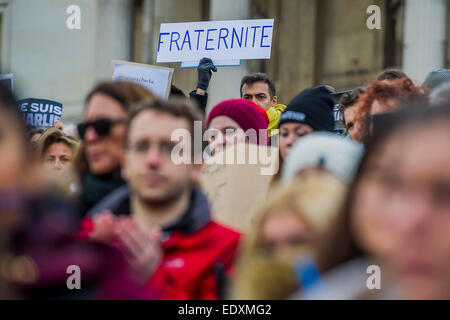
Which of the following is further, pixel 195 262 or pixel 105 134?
pixel 105 134

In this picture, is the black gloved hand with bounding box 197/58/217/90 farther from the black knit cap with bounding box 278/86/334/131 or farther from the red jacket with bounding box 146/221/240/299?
the red jacket with bounding box 146/221/240/299

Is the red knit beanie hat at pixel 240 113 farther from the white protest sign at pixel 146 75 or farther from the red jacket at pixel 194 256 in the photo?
the red jacket at pixel 194 256

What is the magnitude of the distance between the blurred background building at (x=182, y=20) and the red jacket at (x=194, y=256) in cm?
2045

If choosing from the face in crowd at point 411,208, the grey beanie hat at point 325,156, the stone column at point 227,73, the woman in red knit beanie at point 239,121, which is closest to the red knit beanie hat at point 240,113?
the woman in red knit beanie at point 239,121

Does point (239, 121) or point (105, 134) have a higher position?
point (239, 121)

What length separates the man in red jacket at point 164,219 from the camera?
11.5 feet

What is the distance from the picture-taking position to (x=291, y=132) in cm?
489

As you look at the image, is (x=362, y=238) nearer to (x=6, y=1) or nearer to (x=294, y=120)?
(x=294, y=120)

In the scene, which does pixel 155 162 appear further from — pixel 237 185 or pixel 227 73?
pixel 227 73

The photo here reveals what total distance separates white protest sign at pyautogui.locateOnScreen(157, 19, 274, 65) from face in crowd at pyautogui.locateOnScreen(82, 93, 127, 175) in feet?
17.0

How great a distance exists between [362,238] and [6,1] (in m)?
27.3

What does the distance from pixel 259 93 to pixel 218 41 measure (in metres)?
0.69

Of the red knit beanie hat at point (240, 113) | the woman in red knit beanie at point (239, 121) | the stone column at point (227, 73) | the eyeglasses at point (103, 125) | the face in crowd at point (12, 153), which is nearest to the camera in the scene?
the face in crowd at point (12, 153)

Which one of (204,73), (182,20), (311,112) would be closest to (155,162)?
(311,112)
